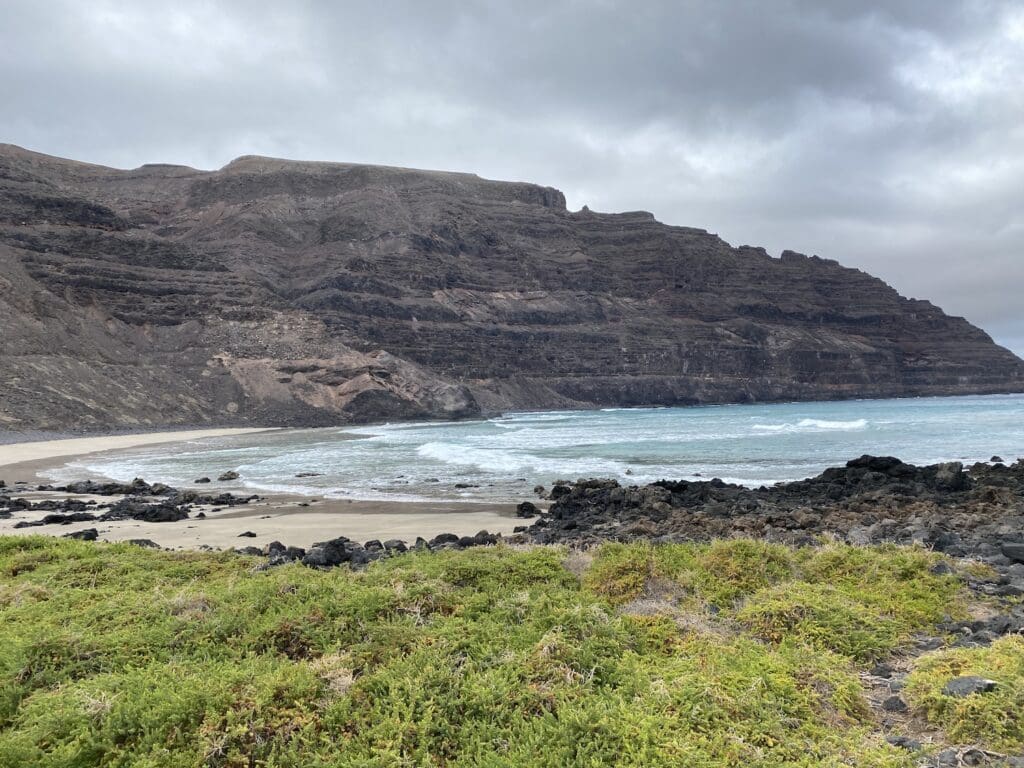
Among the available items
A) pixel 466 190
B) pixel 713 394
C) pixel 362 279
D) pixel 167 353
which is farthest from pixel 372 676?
pixel 466 190

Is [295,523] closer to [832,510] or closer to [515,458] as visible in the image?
[832,510]

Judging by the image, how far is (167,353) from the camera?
7994 centimetres

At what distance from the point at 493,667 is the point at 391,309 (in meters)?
113

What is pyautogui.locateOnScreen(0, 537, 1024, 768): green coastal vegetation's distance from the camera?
3840 millimetres

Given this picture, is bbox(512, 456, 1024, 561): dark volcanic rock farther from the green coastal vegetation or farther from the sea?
the sea

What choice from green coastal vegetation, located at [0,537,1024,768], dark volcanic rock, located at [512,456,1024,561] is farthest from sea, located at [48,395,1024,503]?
green coastal vegetation, located at [0,537,1024,768]

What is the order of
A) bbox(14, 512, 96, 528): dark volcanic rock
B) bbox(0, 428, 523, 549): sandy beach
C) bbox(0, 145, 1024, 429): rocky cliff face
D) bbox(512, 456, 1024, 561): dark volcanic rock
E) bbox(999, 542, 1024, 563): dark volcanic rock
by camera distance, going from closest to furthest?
bbox(999, 542, 1024, 563): dark volcanic rock
bbox(512, 456, 1024, 561): dark volcanic rock
bbox(0, 428, 523, 549): sandy beach
bbox(14, 512, 96, 528): dark volcanic rock
bbox(0, 145, 1024, 429): rocky cliff face

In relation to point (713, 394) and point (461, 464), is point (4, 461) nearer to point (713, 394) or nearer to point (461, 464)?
point (461, 464)

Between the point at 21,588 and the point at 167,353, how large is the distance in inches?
3263

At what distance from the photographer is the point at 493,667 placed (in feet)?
15.3

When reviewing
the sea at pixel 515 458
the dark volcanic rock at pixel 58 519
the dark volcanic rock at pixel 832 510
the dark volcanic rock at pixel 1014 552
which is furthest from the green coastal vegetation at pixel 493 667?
the sea at pixel 515 458

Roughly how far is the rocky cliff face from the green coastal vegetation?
61255 mm

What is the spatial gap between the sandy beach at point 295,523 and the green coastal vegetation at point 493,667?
7.89 meters

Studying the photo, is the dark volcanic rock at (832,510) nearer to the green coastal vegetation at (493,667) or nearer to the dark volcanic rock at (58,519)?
the green coastal vegetation at (493,667)
